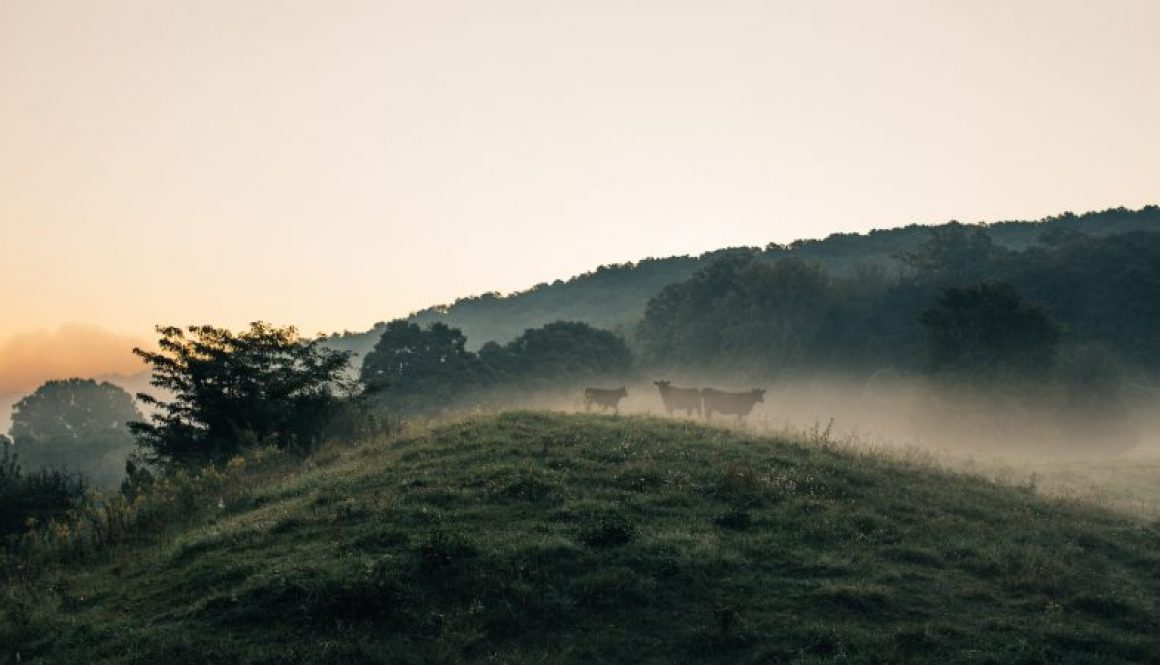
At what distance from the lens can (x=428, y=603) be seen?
14.1 m

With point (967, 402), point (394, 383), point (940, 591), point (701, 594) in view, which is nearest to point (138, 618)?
point (701, 594)

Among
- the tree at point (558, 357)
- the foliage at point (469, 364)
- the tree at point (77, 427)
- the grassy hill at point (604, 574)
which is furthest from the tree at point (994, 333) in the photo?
the tree at point (77, 427)

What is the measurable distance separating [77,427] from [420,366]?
3187 inches

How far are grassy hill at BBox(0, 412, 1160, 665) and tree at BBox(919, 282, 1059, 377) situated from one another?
151 ft

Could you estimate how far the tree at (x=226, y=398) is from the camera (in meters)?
31.9

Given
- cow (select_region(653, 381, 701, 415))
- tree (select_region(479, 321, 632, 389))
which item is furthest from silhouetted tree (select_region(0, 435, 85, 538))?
tree (select_region(479, 321, 632, 389))

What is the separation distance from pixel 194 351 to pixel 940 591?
27802 millimetres

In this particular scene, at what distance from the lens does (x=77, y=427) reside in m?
137

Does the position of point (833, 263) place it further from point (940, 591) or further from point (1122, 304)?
point (940, 591)

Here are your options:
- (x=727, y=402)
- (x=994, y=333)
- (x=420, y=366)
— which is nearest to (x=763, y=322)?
(x=994, y=333)

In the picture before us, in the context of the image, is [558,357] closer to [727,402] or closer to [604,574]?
[727,402]

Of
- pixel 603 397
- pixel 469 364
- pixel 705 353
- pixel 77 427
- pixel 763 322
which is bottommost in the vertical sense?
pixel 77 427

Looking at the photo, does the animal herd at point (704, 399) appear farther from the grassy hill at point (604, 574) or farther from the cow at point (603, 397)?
the grassy hill at point (604, 574)

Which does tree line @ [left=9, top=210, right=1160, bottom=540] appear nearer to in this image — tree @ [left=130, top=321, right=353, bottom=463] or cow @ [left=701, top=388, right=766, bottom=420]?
tree @ [left=130, top=321, right=353, bottom=463]
